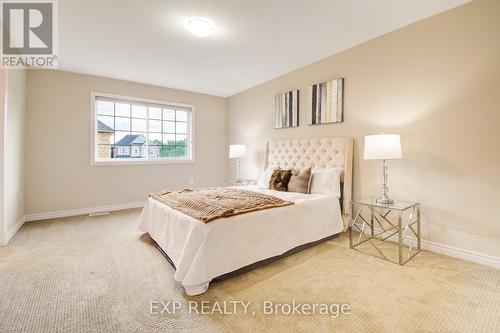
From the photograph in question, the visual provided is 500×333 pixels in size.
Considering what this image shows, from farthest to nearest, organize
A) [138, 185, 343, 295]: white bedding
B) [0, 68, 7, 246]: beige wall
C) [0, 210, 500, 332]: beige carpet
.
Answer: [0, 68, 7, 246]: beige wall
[138, 185, 343, 295]: white bedding
[0, 210, 500, 332]: beige carpet

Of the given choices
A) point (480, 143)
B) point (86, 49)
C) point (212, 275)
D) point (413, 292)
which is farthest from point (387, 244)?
point (86, 49)

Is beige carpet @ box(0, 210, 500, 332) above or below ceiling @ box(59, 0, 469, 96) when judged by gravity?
below

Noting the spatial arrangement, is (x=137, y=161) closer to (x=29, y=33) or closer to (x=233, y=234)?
(x=29, y=33)

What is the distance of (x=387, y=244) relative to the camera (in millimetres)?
2809

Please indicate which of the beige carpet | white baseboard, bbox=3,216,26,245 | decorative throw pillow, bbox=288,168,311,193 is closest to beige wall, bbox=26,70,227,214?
white baseboard, bbox=3,216,26,245

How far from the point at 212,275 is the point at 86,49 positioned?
340cm

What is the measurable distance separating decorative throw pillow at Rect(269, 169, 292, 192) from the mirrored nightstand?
96 cm

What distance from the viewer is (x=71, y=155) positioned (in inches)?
161

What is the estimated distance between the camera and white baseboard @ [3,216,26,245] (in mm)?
2861

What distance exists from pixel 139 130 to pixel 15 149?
1947 millimetres

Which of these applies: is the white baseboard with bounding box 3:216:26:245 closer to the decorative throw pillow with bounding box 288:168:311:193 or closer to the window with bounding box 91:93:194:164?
the window with bounding box 91:93:194:164

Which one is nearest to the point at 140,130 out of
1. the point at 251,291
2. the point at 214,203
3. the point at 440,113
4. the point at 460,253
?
the point at 214,203

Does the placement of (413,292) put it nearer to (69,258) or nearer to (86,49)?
(69,258)

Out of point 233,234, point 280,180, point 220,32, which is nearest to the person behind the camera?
point 233,234
